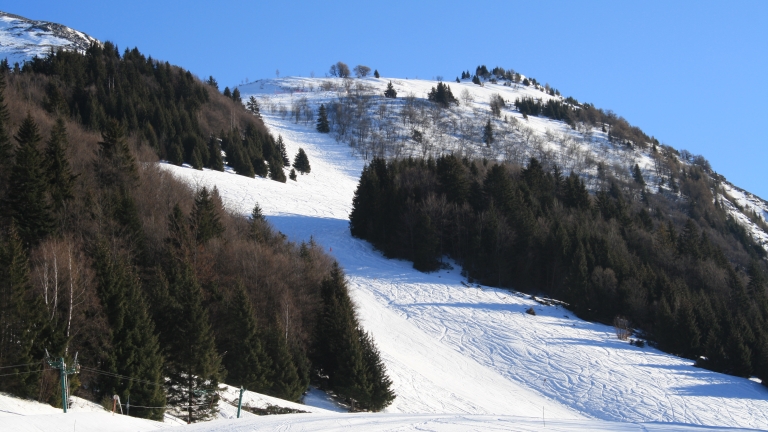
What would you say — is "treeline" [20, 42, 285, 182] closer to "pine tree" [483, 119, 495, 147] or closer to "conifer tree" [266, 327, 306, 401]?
"conifer tree" [266, 327, 306, 401]

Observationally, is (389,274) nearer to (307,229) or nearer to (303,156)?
(307,229)

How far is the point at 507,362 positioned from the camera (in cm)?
3234

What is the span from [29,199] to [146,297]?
8.06 meters

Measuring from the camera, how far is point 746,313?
48.0 meters

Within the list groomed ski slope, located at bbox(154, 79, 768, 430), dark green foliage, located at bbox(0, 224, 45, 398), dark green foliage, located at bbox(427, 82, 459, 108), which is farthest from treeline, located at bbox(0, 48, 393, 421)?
dark green foliage, located at bbox(427, 82, 459, 108)

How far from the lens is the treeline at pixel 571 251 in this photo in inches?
1549

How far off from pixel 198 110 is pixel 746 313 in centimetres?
7195

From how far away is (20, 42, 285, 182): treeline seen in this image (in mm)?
63375

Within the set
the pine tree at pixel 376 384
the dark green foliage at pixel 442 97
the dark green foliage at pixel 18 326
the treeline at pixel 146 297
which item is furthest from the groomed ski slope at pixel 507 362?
the dark green foliage at pixel 442 97

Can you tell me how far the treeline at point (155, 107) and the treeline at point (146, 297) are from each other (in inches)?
991

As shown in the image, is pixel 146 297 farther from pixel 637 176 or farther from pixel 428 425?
pixel 637 176

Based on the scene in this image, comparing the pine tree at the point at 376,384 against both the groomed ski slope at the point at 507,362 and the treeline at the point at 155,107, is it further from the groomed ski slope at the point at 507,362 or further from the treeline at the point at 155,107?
the treeline at the point at 155,107

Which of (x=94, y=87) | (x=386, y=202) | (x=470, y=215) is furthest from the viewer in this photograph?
(x=94, y=87)

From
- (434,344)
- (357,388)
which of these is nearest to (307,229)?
(434,344)
